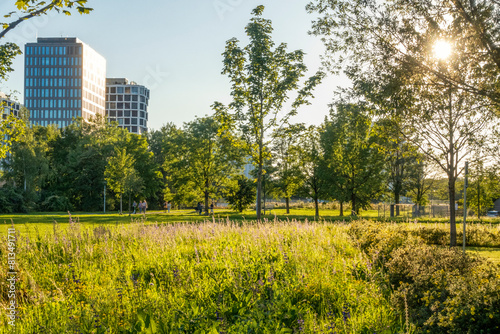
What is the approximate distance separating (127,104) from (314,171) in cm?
10605

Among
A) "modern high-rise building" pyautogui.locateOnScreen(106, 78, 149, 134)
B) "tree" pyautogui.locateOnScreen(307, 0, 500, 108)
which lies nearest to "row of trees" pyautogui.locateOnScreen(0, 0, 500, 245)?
"tree" pyautogui.locateOnScreen(307, 0, 500, 108)

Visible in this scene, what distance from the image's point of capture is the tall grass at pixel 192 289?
15.5ft

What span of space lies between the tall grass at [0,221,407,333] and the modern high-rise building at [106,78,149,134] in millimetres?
129703

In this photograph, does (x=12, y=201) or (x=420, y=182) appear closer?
(x=12, y=201)

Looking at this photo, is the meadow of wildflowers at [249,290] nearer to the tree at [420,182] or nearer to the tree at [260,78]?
the tree at [260,78]

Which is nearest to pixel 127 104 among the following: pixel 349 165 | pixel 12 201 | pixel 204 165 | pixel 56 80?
pixel 56 80

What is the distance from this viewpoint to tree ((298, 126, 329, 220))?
38812mm

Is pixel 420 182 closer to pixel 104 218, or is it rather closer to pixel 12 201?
pixel 104 218

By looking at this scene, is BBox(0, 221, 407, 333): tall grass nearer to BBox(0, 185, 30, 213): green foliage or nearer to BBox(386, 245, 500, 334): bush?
BBox(386, 245, 500, 334): bush

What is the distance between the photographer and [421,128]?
17.1 metres

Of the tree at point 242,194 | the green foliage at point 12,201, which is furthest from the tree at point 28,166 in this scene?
the tree at point 242,194

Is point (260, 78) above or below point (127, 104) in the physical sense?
below

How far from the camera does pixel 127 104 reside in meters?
136

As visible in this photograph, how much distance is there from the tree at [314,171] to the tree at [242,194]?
5377mm
